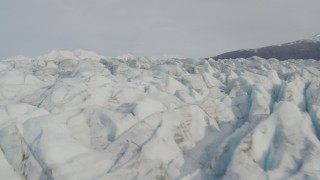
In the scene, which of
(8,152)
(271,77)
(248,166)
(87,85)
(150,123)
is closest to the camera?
(248,166)

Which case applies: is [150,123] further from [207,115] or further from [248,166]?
[248,166]

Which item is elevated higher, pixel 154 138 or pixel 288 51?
pixel 154 138

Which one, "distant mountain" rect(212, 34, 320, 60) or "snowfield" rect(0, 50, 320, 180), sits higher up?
"snowfield" rect(0, 50, 320, 180)

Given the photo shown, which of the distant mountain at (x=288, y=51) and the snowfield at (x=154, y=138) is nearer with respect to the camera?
the snowfield at (x=154, y=138)

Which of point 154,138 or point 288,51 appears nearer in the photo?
point 154,138

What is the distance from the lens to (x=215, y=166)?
10.2 metres

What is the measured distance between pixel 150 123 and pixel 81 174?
108 inches

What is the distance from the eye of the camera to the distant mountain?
63056 millimetres

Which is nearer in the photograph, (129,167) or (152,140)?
(129,167)

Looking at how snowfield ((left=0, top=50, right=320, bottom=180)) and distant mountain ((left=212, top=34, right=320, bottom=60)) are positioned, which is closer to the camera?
snowfield ((left=0, top=50, right=320, bottom=180))

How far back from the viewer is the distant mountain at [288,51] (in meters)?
63.1

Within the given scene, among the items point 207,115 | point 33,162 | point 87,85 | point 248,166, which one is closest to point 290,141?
point 248,166

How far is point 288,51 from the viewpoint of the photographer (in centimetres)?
6569

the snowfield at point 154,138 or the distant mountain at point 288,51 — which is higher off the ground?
the snowfield at point 154,138
